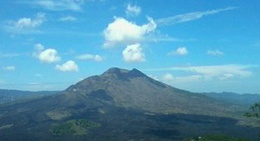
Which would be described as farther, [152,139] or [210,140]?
[152,139]

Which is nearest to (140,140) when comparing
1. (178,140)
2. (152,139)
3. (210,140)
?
(152,139)

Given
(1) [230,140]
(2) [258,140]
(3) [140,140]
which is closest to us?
(1) [230,140]

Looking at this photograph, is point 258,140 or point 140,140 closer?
point 258,140

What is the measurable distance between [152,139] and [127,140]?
1239 cm

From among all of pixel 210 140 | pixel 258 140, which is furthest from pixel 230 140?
pixel 258 140

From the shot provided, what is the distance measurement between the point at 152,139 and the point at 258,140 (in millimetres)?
A: 50033

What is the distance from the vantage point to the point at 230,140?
194 ft

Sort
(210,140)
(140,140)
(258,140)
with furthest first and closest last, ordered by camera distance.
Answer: (140,140), (258,140), (210,140)

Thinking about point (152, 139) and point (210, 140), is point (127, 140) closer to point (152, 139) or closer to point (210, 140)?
point (152, 139)

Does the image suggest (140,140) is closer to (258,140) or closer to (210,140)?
(258,140)

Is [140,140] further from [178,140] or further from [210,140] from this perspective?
[210,140]

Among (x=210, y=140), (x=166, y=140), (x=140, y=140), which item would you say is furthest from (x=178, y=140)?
(x=210, y=140)

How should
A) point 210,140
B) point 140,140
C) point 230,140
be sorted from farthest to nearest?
point 140,140
point 210,140
point 230,140

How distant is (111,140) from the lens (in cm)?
19962
